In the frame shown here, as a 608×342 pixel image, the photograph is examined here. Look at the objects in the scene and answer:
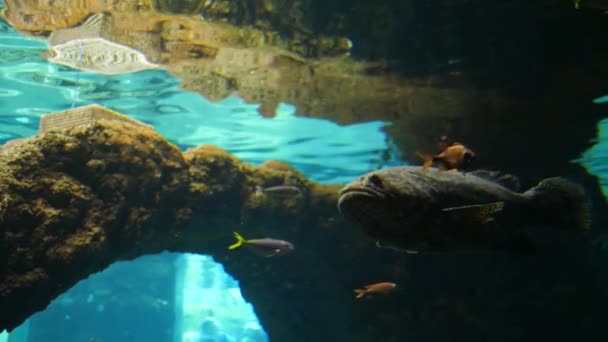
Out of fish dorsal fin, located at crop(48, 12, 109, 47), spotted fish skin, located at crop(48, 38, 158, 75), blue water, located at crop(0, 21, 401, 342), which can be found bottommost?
blue water, located at crop(0, 21, 401, 342)

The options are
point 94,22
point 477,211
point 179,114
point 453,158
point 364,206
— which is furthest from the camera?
point 179,114

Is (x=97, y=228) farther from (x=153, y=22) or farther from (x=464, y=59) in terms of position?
(x=464, y=59)

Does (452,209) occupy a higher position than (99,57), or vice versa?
(99,57)

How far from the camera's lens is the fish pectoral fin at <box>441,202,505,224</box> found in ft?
7.97

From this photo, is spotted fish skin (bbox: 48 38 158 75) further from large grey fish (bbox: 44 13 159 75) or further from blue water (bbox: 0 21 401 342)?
blue water (bbox: 0 21 401 342)

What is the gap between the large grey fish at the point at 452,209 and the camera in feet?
8.55

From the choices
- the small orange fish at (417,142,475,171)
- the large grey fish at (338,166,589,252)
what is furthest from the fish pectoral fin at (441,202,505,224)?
the small orange fish at (417,142,475,171)

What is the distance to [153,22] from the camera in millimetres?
9539

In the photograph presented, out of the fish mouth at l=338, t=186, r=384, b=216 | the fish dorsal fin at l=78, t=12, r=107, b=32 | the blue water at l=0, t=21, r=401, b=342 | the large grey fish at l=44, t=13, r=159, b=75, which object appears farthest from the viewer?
the blue water at l=0, t=21, r=401, b=342

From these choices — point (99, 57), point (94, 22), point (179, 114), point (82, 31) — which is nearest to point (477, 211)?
point (94, 22)

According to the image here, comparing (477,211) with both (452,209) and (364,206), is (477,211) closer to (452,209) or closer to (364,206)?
(452,209)

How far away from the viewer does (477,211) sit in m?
2.47

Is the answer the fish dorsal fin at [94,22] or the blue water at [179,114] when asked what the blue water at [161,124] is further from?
the fish dorsal fin at [94,22]

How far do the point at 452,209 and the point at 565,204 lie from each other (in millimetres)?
1250
